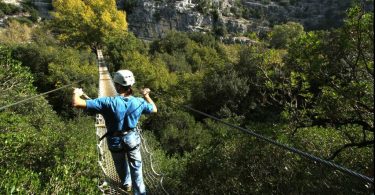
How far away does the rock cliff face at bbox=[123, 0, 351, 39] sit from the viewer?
83.4 metres

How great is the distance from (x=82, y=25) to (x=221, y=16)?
173 ft

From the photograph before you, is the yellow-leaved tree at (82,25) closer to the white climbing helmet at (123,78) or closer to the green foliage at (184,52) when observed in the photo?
the green foliage at (184,52)

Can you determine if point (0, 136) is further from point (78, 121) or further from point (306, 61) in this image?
point (78, 121)

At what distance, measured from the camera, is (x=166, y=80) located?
31.8 meters

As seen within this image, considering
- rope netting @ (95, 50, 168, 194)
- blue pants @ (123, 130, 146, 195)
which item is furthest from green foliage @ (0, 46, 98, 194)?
blue pants @ (123, 130, 146, 195)

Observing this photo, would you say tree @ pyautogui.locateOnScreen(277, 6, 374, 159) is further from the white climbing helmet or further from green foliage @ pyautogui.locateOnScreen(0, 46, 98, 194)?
green foliage @ pyautogui.locateOnScreen(0, 46, 98, 194)

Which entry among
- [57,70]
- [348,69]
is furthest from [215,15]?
[348,69]

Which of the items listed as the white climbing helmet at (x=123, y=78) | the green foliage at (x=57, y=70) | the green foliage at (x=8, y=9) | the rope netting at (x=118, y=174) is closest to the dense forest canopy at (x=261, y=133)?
the green foliage at (x=57, y=70)

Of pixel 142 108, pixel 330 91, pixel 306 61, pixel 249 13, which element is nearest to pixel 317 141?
pixel 330 91

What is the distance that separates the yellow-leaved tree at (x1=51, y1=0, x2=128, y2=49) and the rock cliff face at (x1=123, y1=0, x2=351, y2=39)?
37.8 meters

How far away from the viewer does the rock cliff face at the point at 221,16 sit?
274 feet

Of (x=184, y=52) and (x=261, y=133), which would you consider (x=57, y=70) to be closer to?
(x=184, y=52)

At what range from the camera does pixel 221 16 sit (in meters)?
88.6

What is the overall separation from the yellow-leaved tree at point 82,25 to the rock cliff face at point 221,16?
37.8 meters
